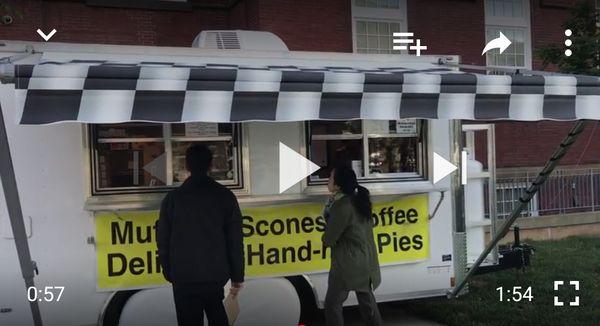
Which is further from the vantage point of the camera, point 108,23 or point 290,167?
point 108,23

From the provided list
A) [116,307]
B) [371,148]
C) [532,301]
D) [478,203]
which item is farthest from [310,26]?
[116,307]

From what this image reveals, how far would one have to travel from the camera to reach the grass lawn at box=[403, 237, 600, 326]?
18.7ft

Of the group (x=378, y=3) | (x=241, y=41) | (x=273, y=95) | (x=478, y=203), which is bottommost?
(x=478, y=203)

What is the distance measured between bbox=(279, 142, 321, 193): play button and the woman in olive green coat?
563 millimetres

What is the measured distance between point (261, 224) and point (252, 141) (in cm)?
69

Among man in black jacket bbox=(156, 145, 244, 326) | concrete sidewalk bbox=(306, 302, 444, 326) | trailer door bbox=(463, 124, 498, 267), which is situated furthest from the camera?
trailer door bbox=(463, 124, 498, 267)

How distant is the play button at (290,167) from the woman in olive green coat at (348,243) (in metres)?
0.56

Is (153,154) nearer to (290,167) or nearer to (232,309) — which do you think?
(290,167)

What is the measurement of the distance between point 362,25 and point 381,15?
1.48 ft

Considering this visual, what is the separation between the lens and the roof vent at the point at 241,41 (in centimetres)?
587

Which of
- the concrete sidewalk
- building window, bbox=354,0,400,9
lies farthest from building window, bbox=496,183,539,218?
the concrete sidewalk

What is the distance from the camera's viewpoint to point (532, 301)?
6.33 m

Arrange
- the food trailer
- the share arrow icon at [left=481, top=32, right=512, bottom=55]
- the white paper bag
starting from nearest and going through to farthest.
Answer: the food trailer, the white paper bag, the share arrow icon at [left=481, top=32, right=512, bottom=55]
